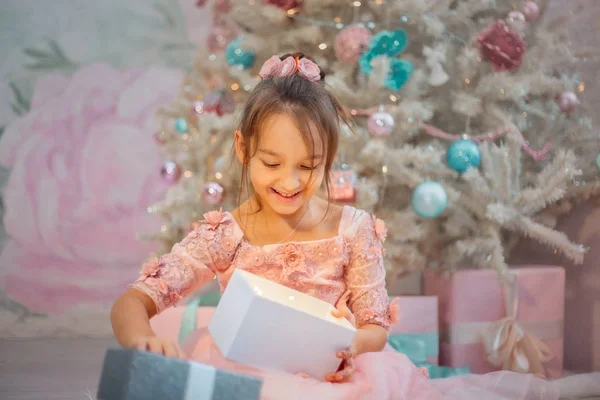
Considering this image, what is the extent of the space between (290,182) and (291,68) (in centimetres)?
24

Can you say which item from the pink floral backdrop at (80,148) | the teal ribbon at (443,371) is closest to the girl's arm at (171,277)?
the teal ribbon at (443,371)

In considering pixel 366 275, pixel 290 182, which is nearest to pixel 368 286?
pixel 366 275

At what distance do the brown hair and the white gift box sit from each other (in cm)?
30

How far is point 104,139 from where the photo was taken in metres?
2.86

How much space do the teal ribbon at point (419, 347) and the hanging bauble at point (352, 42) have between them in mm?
847

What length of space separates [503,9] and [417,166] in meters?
0.64

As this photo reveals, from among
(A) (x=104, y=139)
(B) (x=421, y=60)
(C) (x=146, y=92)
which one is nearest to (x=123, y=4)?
(C) (x=146, y=92)

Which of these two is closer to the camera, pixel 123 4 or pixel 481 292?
pixel 481 292

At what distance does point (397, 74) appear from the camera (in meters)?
1.90

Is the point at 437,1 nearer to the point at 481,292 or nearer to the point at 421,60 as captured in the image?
the point at 421,60

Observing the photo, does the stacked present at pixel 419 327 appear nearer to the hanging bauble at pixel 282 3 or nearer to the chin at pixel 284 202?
the chin at pixel 284 202

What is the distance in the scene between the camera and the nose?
1.22m

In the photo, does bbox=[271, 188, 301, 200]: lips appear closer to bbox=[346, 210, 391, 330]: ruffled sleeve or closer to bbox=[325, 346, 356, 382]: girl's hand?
bbox=[346, 210, 391, 330]: ruffled sleeve

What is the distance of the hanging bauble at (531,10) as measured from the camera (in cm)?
202
